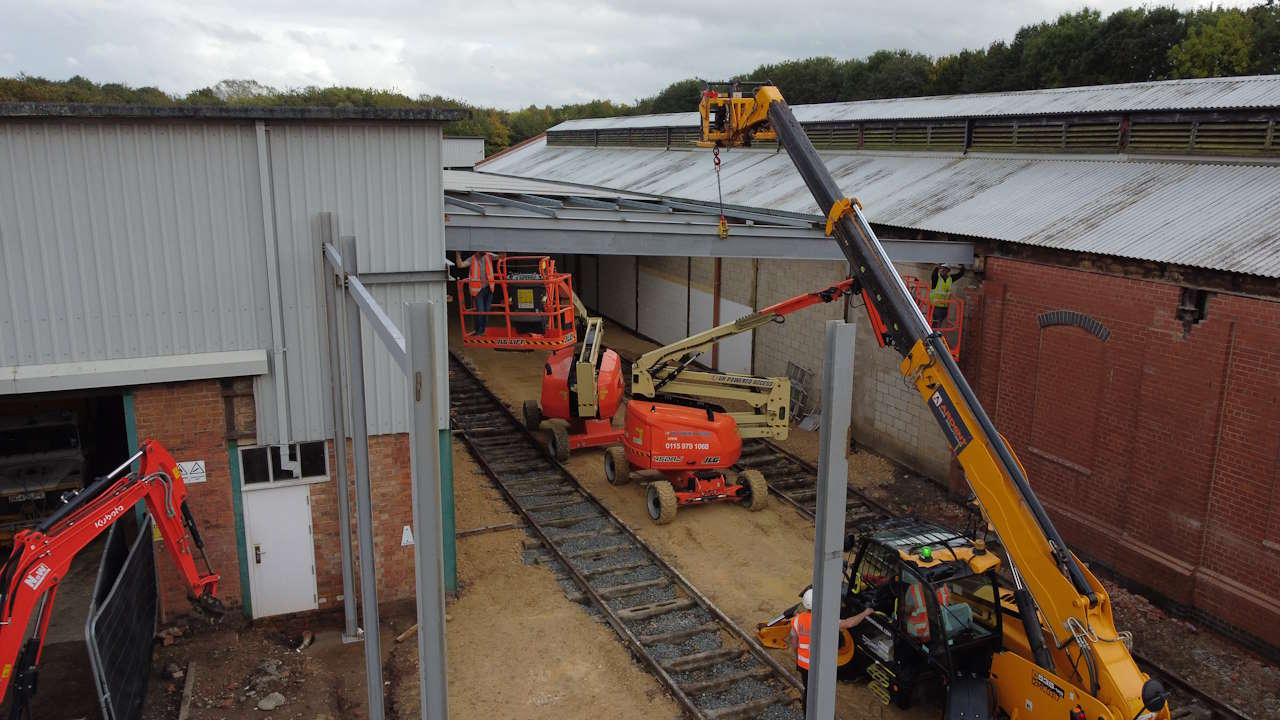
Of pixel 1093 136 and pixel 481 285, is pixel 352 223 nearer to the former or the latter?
pixel 481 285

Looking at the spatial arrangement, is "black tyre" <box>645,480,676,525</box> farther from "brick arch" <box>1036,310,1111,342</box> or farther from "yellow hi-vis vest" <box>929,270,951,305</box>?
"brick arch" <box>1036,310,1111,342</box>

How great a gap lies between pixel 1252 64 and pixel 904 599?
1669 inches

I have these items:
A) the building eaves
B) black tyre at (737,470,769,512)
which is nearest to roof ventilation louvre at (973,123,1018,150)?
black tyre at (737,470,769,512)

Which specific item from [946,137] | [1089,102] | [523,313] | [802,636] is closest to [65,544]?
[802,636]

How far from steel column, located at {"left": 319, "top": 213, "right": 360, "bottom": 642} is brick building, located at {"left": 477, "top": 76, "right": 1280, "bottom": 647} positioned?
16.5ft

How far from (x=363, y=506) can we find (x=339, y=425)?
2482mm

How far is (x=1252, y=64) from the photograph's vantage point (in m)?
39.5

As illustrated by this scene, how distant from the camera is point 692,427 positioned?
1439 cm

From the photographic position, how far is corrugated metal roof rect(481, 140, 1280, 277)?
1183cm

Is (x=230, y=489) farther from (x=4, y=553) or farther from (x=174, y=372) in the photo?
(x=4, y=553)

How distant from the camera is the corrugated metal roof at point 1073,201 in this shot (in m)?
11.8

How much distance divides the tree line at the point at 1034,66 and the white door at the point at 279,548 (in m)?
21.3

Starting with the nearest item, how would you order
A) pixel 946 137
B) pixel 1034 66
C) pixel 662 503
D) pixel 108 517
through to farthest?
pixel 108 517 → pixel 662 503 → pixel 946 137 → pixel 1034 66

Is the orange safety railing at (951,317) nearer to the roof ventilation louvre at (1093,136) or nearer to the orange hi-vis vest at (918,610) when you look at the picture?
the roof ventilation louvre at (1093,136)
